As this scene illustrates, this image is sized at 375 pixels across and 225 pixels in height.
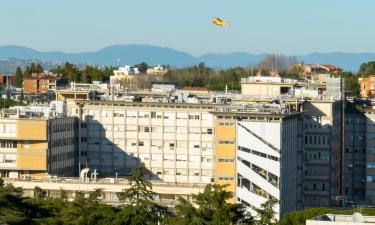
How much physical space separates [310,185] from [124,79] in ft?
198

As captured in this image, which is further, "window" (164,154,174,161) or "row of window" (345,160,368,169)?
"row of window" (345,160,368,169)

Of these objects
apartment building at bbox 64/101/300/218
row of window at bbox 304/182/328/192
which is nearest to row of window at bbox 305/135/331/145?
row of window at bbox 304/182/328/192

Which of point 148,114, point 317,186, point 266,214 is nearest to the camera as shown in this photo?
point 266,214

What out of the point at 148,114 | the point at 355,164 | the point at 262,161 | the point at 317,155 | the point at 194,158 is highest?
the point at 148,114

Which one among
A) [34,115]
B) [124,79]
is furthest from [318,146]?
[124,79]

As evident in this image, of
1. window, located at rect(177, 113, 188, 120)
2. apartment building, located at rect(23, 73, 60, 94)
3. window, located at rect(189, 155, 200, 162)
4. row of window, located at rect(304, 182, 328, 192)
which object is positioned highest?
apartment building, located at rect(23, 73, 60, 94)

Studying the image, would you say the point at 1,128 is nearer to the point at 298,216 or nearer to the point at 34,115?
the point at 34,115

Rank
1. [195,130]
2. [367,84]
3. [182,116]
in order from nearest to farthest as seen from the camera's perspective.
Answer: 1. [195,130]
2. [182,116]
3. [367,84]

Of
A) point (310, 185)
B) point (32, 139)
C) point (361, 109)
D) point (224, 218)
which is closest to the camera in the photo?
point (224, 218)

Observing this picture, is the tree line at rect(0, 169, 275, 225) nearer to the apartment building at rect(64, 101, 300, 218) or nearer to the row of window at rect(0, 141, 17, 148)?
the row of window at rect(0, 141, 17, 148)

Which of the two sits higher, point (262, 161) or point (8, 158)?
point (262, 161)

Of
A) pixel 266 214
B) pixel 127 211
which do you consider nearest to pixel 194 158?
pixel 127 211

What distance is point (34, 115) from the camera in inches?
3578

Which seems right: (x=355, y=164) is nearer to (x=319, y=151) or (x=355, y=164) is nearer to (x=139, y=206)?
(x=319, y=151)
